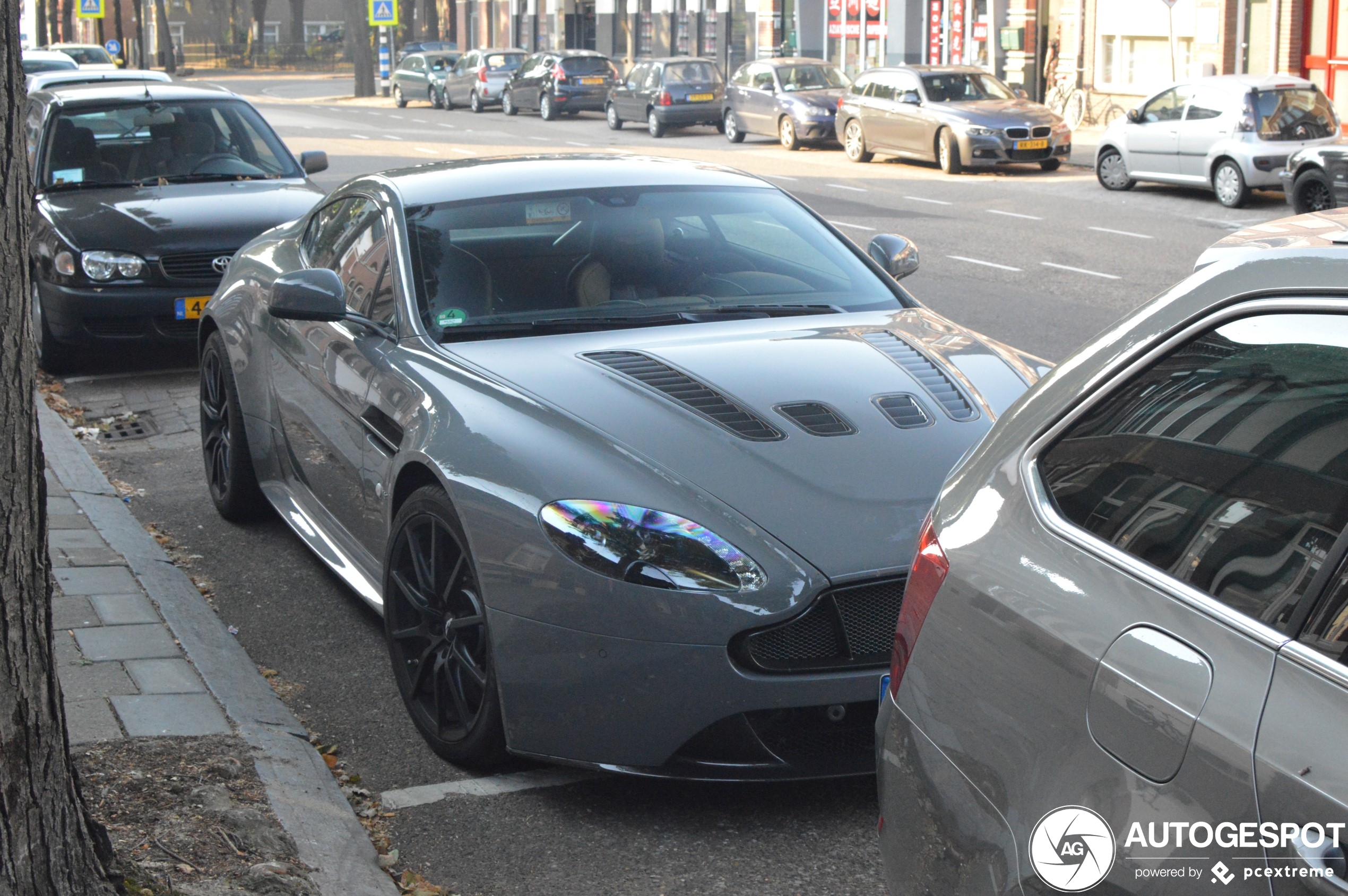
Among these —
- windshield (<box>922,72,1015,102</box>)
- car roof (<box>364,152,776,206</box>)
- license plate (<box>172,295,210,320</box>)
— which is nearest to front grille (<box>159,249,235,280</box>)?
license plate (<box>172,295,210,320</box>)

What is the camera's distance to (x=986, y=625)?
7.34 feet

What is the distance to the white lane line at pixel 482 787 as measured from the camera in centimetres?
402

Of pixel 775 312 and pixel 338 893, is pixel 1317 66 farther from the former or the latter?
pixel 338 893

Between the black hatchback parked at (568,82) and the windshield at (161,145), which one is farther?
the black hatchback parked at (568,82)

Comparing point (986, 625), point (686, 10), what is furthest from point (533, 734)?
point (686, 10)

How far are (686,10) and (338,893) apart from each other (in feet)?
153

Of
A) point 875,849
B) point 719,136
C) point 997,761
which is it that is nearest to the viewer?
point 997,761

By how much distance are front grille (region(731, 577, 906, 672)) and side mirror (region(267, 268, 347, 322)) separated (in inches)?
81.0

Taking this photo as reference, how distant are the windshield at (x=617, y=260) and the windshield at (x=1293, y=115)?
1415cm

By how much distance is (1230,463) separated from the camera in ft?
6.75

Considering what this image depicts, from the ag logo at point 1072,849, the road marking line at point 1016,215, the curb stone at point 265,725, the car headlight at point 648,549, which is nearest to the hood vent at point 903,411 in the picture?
the car headlight at point 648,549

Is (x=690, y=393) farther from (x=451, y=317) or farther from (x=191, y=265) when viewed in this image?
(x=191, y=265)

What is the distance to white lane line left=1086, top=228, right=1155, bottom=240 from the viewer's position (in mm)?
15711

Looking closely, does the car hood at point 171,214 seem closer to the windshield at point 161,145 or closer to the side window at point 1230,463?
the windshield at point 161,145
